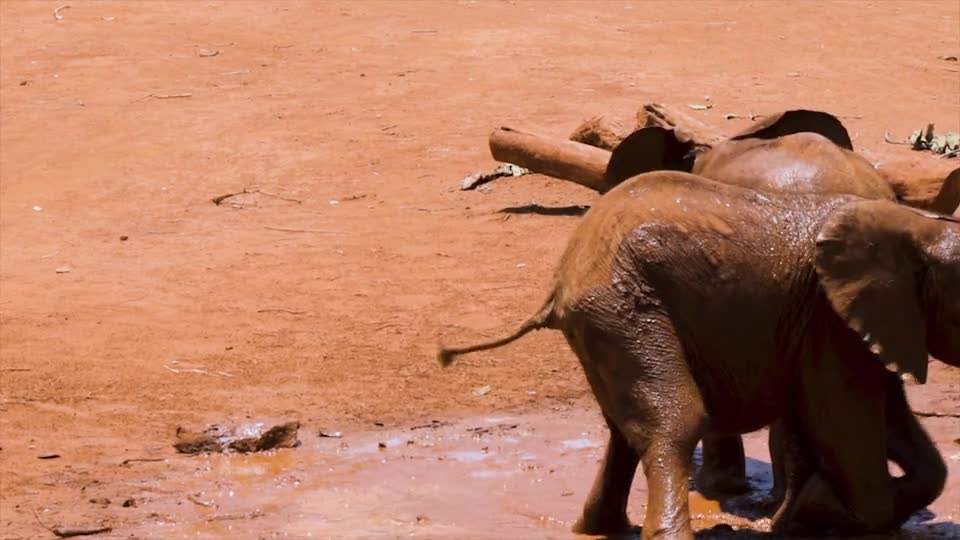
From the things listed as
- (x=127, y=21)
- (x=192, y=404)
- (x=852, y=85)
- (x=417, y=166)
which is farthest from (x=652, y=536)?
(x=127, y=21)

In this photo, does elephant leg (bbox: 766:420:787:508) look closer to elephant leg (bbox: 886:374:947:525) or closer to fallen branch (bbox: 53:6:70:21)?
elephant leg (bbox: 886:374:947:525)

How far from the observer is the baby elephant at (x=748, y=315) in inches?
242

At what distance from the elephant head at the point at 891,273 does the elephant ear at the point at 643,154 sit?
1.30 m

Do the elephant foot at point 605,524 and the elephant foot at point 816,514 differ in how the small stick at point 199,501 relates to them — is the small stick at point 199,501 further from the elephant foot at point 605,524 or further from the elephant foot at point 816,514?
the elephant foot at point 816,514

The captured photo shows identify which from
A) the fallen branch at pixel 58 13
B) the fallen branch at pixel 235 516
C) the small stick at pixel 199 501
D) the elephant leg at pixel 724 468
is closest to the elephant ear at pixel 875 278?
the elephant leg at pixel 724 468

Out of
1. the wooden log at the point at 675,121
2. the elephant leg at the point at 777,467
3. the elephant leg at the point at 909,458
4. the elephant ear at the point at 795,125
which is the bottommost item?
the elephant leg at the point at 777,467

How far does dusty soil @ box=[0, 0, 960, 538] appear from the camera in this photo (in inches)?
300

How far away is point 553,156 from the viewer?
36.8 ft

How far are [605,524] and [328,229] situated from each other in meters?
5.21

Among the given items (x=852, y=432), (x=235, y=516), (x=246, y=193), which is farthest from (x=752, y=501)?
(x=246, y=193)

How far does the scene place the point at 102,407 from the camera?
8.56 m

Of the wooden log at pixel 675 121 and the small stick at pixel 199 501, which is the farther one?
the wooden log at pixel 675 121

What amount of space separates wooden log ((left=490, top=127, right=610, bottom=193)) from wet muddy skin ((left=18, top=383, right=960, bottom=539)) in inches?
107

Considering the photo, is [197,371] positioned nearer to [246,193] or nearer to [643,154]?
[643,154]
